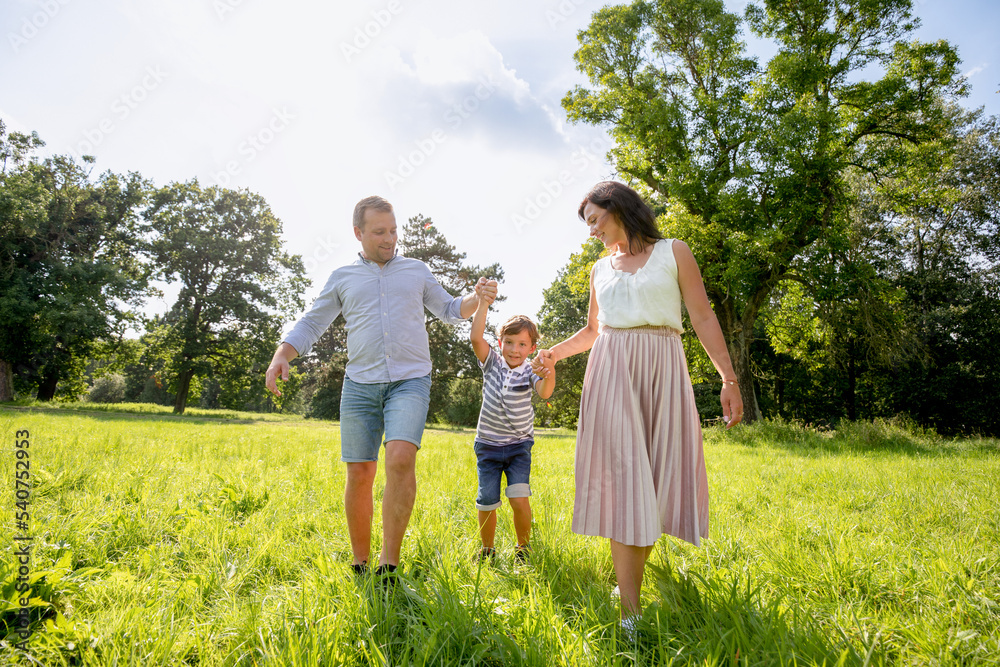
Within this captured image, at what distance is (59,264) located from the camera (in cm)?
2238

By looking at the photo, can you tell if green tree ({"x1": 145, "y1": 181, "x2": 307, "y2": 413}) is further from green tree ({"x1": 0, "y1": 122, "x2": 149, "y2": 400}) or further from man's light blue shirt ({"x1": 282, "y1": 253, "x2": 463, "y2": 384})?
man's light blue shirt ({"x1": 282, "y1": 253, "x2": 463, "y2": 384})

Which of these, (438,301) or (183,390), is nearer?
(438,301)

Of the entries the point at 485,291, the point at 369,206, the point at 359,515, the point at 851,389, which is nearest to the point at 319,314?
the point at 369,206

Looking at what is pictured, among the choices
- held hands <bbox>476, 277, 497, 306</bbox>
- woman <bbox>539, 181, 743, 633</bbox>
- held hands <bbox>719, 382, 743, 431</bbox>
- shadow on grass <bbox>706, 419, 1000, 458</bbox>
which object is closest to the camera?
woman <bbox>539, 181, 743, 633</bbox>

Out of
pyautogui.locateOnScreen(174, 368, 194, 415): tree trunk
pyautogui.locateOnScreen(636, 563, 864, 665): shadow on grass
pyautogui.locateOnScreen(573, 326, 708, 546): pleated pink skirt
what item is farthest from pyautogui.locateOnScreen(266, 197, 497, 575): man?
pyautogui.locateOnScreen(174, 368, 194, 415): tree trunk

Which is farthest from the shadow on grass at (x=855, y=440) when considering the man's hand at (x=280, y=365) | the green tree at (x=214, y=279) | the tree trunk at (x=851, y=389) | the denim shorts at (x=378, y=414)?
the green tree at (x=214, y=279)

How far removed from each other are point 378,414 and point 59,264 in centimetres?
2740

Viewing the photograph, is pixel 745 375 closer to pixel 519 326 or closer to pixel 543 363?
pixel 519 326

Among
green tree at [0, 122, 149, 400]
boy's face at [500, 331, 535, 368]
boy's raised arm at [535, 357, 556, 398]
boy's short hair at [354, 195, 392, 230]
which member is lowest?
boy's raised arm at [535, 357, 556, 398]

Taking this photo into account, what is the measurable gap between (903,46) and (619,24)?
7.93m

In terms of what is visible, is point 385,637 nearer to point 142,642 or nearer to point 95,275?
point 142,642

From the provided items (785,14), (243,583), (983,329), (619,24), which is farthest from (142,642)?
(983,329)

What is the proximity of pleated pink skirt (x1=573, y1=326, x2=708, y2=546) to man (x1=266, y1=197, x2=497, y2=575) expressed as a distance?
95 cm

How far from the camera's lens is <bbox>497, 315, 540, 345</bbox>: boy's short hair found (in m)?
3.56
